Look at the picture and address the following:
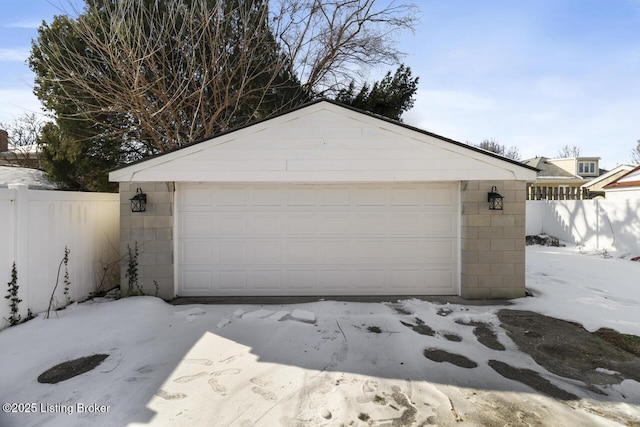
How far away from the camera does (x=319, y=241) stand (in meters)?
5.88

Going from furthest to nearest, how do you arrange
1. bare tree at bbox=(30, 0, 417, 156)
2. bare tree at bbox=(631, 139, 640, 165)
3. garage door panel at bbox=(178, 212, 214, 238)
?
bare tree at bbox=(631, 139, 640, 165), bare tree at bbox=(30, 0, 417, 156), garage door panel at bbox=(178, 212, 214, 238)

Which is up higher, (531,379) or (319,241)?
(319,241)

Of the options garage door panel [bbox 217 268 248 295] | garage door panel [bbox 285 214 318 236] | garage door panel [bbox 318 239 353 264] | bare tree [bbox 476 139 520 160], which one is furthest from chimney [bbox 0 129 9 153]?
bare tree [bbox 476 139 520 160]

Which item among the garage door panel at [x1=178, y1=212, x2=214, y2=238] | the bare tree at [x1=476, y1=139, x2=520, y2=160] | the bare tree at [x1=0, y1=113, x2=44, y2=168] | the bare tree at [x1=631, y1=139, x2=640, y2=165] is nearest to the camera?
the garage door panel at [x1=178, y1=212, x2=214, y2=238]

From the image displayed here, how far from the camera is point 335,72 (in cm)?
1309

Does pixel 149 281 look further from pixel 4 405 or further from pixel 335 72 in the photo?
pixel 335 72

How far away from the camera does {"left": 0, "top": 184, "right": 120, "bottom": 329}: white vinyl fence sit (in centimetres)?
407

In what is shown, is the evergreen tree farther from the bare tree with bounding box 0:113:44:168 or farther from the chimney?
the bare tree with bounding box 0:113:44:168

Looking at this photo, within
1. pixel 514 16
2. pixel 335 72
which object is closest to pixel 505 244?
pixel 514 16

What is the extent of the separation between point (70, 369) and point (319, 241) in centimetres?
375

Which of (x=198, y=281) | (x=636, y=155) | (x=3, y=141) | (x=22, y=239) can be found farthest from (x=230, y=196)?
(x=636, y=155)

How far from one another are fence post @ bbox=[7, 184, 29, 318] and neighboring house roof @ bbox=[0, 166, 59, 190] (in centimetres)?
835

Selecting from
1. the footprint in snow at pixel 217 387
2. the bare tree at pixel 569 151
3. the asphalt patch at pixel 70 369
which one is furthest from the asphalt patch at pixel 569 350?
the bare tree at pixel 569 151

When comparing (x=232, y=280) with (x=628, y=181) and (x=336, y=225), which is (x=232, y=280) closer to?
(x=336, y=225)
